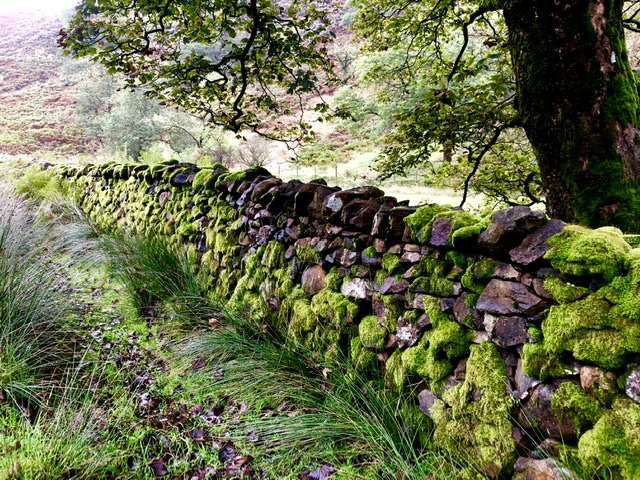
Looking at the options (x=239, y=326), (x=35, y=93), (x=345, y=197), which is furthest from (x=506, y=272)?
(x=35, y=93)

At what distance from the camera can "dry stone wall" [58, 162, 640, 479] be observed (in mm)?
1384

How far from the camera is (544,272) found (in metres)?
1.61

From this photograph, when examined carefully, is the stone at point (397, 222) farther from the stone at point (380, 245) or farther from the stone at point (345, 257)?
the stone at point (345, 257)

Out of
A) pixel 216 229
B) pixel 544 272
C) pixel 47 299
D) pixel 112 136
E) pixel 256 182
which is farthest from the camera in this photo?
pixel 112 136

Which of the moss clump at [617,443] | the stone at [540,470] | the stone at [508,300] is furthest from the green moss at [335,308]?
the moss clump at [617,443]

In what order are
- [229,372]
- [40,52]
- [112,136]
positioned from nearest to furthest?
[229,372], [112,136], [40,52]

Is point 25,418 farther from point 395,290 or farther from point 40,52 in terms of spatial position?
point 40,52

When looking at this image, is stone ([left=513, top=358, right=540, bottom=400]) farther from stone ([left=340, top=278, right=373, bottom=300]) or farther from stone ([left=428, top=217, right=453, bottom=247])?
stone ([left=340, top=278, right=373, bottom=300])

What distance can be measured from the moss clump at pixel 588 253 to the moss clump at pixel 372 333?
1069mm

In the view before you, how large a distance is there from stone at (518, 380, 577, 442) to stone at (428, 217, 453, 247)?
0.79 m

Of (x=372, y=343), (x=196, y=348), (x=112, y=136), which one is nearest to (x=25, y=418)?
(x=196, y=348)

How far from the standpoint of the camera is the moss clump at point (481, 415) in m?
1.64

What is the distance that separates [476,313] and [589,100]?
1.79 metres

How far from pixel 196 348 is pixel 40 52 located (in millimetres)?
61322
